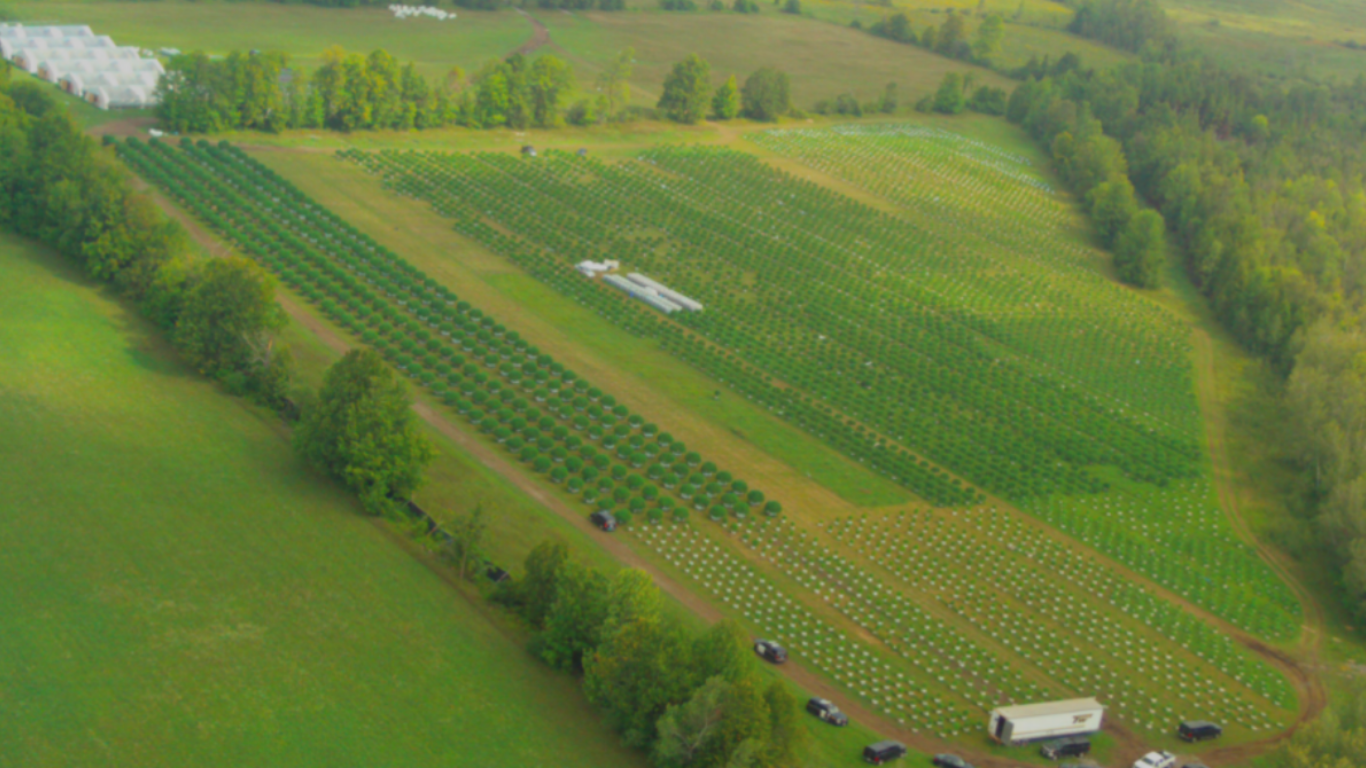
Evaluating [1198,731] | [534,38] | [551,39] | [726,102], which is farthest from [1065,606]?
[534,38]

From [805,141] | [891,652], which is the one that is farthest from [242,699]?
[805,141]

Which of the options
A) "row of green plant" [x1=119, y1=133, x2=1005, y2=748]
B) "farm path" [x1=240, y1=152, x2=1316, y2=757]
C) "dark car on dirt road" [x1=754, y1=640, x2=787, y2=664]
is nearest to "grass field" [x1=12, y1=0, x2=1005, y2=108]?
"farm path" [x1=240, y1=152, x2=1316, y2=757]

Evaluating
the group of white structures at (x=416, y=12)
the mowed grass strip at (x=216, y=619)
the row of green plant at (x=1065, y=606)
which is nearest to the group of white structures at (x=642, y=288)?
the row of green plant at (x=1065, y=606)

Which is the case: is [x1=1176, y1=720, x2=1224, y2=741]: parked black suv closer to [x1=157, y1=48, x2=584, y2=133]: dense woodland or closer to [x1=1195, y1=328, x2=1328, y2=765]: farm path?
[x1=1195, y1=328, x2=1328, y2=765]: farm path

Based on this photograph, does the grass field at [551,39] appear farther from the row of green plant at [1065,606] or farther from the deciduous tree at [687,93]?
the row of green plant at [1065,606]

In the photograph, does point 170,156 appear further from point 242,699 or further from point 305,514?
point 242,699

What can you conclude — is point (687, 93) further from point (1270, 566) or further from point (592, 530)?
point (1270, 566)
